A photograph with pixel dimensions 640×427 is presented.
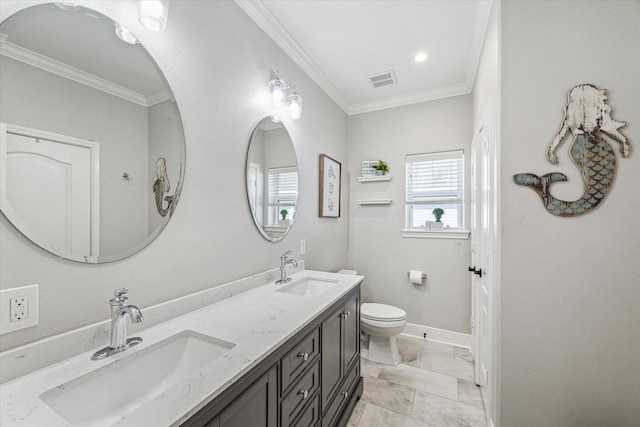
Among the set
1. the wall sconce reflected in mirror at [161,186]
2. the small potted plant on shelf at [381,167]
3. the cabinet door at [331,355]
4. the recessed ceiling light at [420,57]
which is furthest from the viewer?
the small potted plant on shelf at [381,167]

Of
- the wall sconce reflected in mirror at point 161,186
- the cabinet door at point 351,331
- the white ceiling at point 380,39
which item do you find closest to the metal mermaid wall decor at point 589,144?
the white ceiling at point 380,39

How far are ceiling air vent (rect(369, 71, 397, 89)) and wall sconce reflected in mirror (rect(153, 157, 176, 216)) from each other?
7.25 ft

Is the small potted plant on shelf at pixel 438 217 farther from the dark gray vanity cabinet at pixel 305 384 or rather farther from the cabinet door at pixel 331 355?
the cabinet door at pixel 331 355

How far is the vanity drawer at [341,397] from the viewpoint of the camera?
1.50 metres

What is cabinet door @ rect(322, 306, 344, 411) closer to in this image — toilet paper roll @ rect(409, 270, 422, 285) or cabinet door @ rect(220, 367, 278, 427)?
cabinet door @ rect(220, 367, 278, 427)

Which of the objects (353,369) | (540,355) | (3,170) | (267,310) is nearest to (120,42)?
(3,170)

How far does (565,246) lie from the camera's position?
1.32 m

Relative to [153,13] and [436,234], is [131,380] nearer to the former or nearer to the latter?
[153,13]

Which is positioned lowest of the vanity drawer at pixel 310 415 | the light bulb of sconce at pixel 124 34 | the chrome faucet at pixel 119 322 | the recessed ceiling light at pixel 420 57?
the vanity drawer at pixel 310 415

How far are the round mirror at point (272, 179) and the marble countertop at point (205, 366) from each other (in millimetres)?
549

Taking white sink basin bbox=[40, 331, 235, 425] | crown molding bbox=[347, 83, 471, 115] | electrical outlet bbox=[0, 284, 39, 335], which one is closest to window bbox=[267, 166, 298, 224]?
white sink basin bbox=[40, 331, 235, 425]

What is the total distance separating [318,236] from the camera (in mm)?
2598

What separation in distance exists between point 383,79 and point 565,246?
2123 mm

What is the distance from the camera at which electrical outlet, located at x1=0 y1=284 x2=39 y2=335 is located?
0.76m
